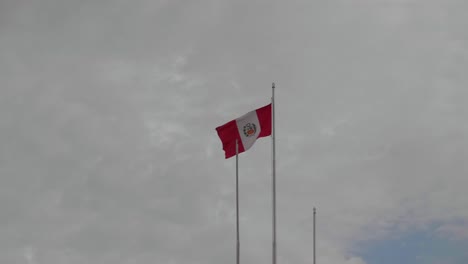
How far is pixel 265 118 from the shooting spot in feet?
131

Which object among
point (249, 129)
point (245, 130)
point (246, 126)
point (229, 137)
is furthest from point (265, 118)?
point (229, 137)

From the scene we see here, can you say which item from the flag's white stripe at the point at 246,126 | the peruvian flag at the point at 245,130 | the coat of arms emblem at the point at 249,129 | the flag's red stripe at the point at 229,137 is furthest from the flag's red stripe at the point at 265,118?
the flag's red stripe at the point at 229,137

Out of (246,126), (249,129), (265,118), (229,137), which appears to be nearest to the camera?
(265,118)

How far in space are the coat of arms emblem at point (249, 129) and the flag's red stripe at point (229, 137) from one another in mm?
568

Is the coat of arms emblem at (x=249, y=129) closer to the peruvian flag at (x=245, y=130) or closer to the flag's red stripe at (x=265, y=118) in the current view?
the peruvian flag at (x=245, y=130)

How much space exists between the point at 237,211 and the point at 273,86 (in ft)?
25.7

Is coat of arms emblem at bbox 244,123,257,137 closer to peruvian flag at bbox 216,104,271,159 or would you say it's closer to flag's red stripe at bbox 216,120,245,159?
peruvian flag at bbox 216,104,271,159

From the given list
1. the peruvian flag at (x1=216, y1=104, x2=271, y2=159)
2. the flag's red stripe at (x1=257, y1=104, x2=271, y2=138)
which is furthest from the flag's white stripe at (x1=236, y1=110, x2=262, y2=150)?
the flag's red stripe at (x1=257, y1=104, x2=271, y2=138)

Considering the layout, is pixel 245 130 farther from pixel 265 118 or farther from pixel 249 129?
pixel 265 118

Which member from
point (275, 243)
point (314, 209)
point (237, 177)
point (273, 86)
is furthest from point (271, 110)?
point (314, 209)

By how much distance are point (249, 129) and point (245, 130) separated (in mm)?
289

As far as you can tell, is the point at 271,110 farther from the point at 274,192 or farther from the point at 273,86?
the point at 274,192

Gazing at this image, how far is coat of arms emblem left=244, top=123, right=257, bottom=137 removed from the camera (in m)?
40.3

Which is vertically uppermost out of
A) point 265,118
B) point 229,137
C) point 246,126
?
point 265,118
